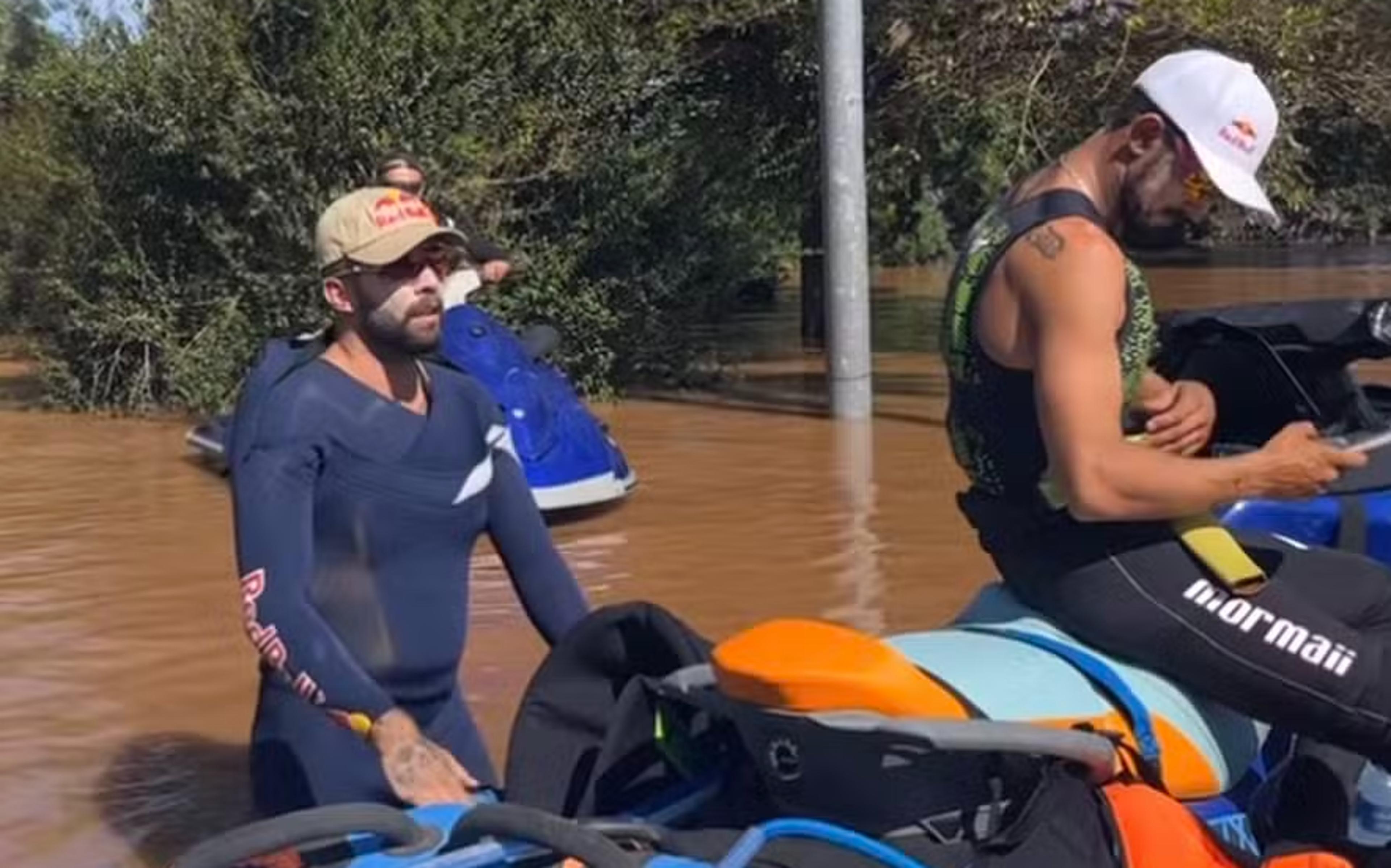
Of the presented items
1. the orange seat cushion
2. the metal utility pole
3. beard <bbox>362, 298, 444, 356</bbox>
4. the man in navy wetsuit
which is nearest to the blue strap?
the orange seat cushion

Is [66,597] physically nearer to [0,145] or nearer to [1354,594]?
[1354,594]

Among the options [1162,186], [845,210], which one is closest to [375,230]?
[1162,186]

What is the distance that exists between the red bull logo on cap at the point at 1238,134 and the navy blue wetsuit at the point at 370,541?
1494 millimetres

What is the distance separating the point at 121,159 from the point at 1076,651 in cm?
1458

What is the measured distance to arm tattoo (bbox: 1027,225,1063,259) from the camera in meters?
3.47

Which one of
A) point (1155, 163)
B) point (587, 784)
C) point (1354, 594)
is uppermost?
point (1155, 163)

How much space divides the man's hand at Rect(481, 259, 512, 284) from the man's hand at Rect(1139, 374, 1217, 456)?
22.3 feet

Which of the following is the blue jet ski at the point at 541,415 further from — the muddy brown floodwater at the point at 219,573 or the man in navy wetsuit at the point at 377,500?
the man in navy wetsuit at the point at 377,500

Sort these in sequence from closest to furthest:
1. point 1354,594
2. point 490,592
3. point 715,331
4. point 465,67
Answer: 1. point 1354,594
2. point 490,592
3. point 465,67
4. point 715,331

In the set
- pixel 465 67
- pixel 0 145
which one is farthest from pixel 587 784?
pixel 0 145

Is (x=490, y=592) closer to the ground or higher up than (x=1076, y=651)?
closer to the ground

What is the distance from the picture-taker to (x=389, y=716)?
3748 millimetres

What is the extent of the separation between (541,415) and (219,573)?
5.56ft

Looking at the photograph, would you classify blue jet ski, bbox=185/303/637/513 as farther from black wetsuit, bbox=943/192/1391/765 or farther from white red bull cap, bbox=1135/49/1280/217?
white red bull cap, bbox=1135/49/1280/217
